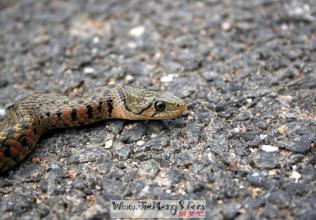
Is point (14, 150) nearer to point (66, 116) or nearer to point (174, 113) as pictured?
point (66, 116)

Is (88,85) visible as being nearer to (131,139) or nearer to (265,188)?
(131,139)

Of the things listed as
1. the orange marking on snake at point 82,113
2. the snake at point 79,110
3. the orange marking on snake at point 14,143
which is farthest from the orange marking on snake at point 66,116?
the orange marking on snake at point 14,143

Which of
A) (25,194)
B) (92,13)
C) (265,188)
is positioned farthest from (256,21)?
(25,194)

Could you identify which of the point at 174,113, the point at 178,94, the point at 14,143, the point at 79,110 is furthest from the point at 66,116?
the point at 178,94

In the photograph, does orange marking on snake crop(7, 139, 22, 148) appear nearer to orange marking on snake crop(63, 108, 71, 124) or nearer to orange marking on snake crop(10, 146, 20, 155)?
orange marking on snake crop(10, 146, 20, 155)

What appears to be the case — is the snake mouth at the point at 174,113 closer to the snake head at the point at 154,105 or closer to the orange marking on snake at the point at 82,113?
the snake head at the point at 154,105

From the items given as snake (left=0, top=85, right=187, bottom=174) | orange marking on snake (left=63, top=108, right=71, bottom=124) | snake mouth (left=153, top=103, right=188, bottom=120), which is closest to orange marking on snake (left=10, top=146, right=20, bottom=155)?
snake (left=0, top=85, right=187, bottom=174)
